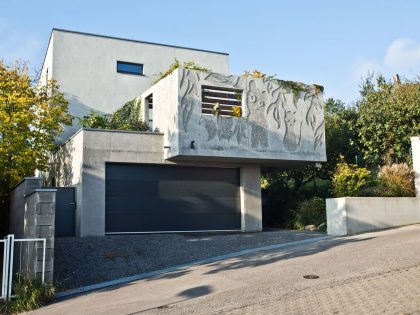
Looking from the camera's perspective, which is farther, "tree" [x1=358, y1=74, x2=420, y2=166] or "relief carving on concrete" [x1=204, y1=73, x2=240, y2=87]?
"tree" [x1=358, y1=74, x2=420, y2=166]

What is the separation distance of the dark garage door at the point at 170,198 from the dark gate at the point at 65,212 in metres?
1.25

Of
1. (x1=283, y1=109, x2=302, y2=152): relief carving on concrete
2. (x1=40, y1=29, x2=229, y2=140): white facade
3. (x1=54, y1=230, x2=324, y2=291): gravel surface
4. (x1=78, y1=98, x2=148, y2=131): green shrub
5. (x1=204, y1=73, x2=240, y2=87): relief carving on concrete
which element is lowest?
(x1=54, y1=230, x2=324, y2=291): gravel surface

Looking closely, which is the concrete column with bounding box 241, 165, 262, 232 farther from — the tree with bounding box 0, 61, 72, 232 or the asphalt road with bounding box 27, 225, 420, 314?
the tree with bounding box 0, 61, 72, 232

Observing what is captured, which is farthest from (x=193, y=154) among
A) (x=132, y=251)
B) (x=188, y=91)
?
(x=132, y=251)

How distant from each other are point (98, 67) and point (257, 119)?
35.8 ft

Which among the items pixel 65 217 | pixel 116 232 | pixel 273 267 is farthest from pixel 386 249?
pixel 65 217

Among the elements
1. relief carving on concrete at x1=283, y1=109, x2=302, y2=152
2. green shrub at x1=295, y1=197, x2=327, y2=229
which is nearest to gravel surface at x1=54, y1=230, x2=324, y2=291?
green shrub at x1=295, y1=197, x2=327, y2=229

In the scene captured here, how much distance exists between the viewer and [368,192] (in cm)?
1619

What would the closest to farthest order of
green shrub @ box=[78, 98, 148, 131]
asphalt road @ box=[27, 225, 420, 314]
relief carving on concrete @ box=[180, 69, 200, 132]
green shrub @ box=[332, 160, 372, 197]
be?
asphalt road @ box=[27, 225, 420, 314] < green shrub @ box=[332, 160, 372, 197] < relief carving on concrete @ box=[180, 69, 200, 132] < green shrub @ box=[78, 98, 148, 131]

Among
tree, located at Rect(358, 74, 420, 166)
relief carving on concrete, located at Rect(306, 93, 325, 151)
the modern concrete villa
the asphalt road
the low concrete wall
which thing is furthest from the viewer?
tree, located at Rect(358, 74, 420, 166)

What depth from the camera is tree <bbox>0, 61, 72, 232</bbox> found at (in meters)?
17.0

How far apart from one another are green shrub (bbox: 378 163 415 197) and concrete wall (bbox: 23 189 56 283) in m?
11.5

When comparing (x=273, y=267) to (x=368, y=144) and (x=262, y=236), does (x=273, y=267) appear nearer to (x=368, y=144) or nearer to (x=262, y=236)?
(x=262, y=236)

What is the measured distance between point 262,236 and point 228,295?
755cm
